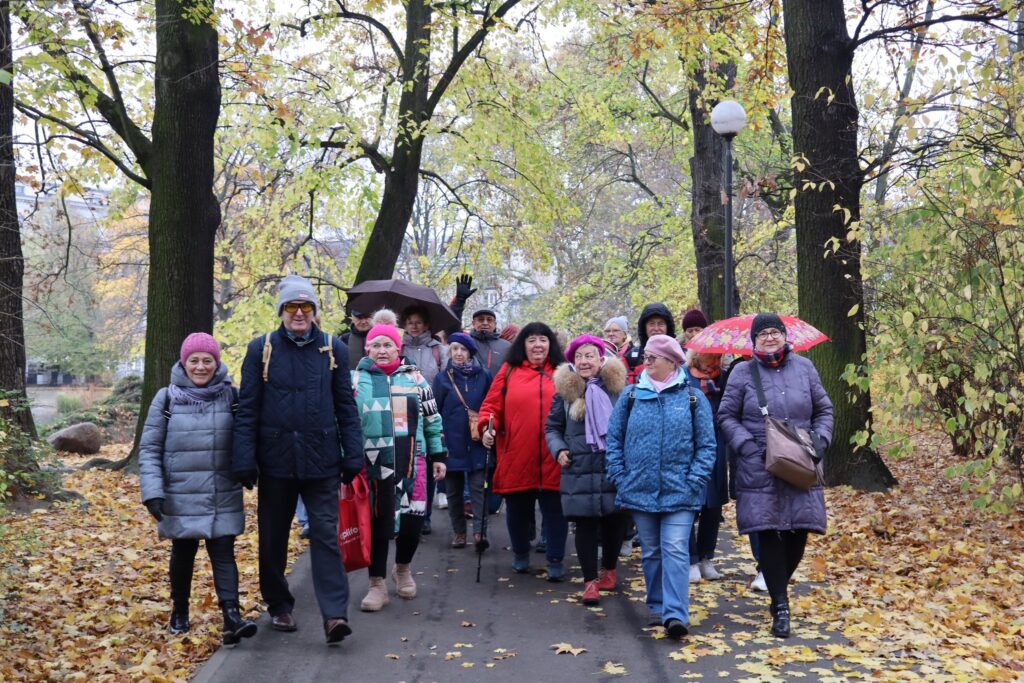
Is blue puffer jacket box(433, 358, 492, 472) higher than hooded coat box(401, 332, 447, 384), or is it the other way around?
hooded coat box(401, 332, 447, 384)

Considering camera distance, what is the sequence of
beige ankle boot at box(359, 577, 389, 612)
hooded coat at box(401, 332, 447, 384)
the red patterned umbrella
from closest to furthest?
beige ankle boot at box(359, 577, 389, 612), the red patterned umbrella, hooded coat at box(401, 332, 447, 384)

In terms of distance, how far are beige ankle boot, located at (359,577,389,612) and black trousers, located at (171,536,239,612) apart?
119cm

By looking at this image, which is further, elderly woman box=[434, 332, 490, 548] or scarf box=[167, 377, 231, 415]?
elderly woman box=[434, 332, 490, 548]

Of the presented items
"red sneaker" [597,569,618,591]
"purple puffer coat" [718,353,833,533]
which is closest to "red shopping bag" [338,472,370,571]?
"red sneaker" [597,569,618,591]

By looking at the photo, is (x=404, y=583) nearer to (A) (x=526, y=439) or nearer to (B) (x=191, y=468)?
(A) (x=526, y=439)

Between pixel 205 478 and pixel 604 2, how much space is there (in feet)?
49.6

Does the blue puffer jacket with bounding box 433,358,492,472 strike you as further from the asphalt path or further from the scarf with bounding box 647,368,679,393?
the scarf with bounding box 647,368,679,393

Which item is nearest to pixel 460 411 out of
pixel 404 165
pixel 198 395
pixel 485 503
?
pixel 485 503

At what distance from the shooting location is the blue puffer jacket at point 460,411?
10.1 metres

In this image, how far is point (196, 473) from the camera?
643 cm

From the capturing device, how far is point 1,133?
10.4 m

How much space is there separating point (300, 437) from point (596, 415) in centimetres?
242

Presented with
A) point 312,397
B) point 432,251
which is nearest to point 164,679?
point 312,397

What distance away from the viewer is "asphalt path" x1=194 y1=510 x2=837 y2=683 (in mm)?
5977
